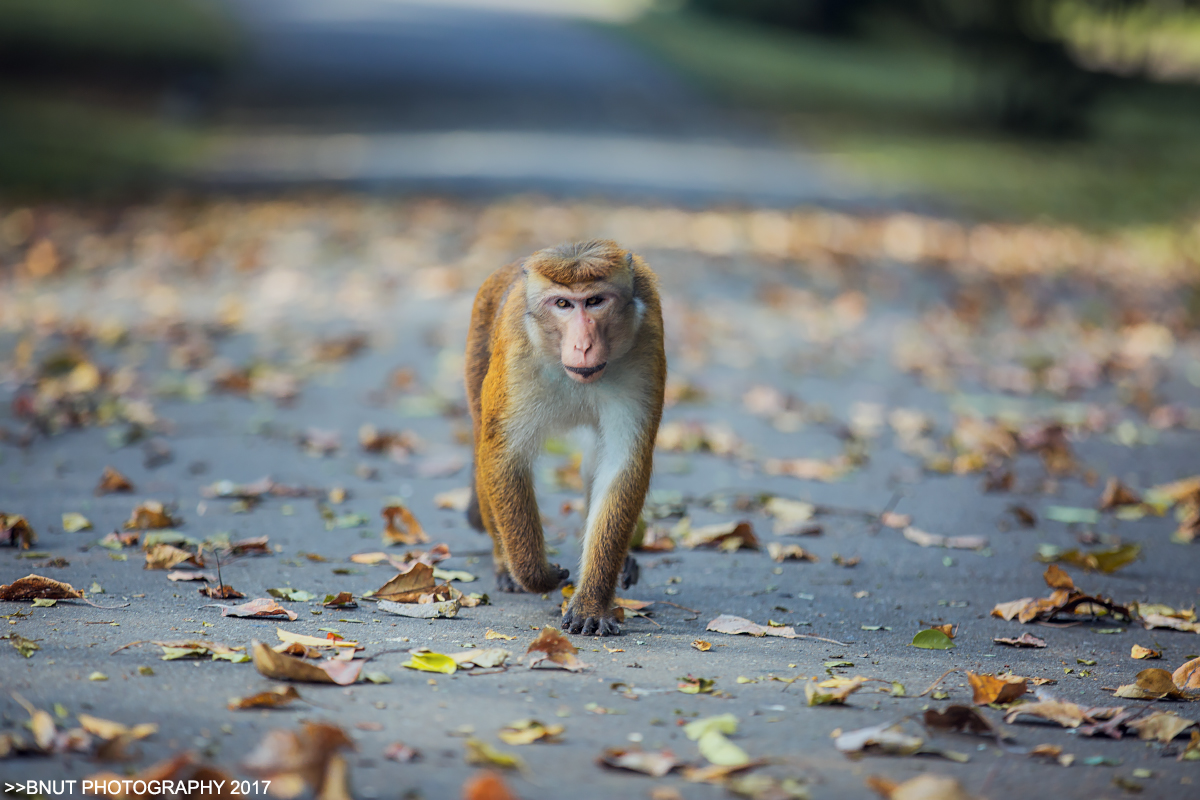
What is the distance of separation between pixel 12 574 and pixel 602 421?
233 cm

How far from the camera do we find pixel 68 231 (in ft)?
46.2

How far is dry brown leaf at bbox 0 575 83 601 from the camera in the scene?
14.7 feet

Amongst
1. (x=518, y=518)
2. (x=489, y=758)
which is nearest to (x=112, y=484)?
A: (x=518, y=518)

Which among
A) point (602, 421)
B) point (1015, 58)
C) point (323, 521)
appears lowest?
point (323, 521)

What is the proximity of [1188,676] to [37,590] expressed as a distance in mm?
3981

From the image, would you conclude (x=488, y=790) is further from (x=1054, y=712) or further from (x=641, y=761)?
(x=1054, y=712)

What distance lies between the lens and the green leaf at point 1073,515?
255 inches

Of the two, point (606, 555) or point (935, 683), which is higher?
point (606, 555)

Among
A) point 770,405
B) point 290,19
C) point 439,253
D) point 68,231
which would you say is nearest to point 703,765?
point 770,405

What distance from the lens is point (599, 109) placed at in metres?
28.2

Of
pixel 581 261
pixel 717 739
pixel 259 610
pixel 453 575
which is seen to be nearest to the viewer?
pixel 717 739

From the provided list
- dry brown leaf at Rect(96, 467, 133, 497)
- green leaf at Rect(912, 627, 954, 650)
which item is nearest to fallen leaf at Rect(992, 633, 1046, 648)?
green leaf at Rect(912, 627, 954, 650)

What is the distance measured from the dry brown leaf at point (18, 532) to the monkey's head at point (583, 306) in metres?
2.40

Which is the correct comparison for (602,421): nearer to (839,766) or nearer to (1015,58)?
(839,766)
